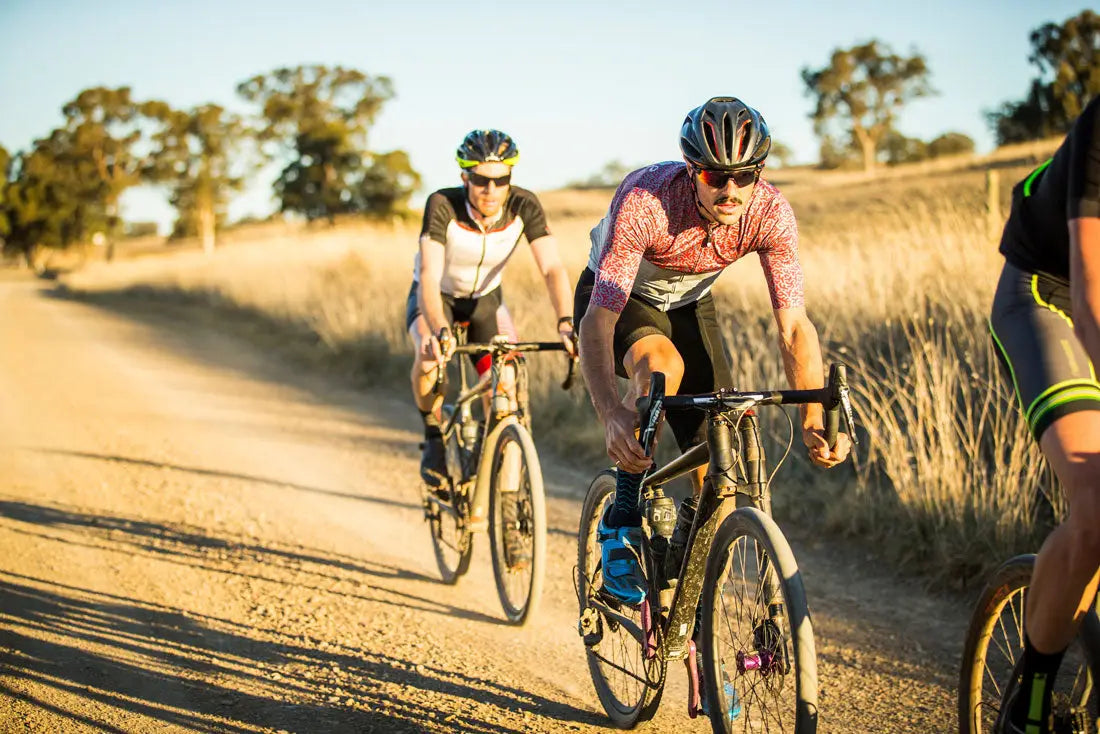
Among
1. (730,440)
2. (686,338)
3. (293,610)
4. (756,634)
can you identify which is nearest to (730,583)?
(756,634)

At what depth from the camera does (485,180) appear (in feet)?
18.2

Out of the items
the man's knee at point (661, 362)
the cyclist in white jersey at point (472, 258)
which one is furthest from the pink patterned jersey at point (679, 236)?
the cyclist in white jersey at point (472, 258)

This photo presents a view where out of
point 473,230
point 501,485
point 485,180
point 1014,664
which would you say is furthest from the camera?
point 473,230

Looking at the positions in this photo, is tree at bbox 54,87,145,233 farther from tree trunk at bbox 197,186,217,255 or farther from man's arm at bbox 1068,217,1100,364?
man's arm at bbox 1068,217,1100,364

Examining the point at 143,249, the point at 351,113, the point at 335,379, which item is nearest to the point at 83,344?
the point at 335,379

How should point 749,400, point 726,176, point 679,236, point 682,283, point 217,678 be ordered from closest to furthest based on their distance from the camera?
point 749,400
point 726,176
point 679,236
point 682,283
point 217,678

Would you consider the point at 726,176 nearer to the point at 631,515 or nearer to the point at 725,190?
the point at 725,190

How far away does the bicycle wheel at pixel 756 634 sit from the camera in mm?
2658

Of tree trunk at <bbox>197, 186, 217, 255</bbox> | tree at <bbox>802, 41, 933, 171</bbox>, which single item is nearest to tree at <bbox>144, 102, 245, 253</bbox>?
tree trunk at <bbox>197, 186, 217, 255</bbox>

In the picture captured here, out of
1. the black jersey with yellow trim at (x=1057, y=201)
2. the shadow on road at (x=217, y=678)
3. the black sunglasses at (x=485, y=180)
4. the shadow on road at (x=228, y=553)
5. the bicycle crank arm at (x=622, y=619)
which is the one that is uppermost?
the black sunglasses at (x=485, y=180)

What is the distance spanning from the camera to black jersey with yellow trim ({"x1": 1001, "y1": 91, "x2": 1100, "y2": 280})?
7.54ft

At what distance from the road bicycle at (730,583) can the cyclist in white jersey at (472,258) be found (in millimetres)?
2037

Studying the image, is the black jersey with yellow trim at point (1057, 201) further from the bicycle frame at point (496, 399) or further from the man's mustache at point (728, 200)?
the bicycle frame at point (496, 399)

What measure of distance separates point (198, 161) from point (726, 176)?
67.7m
